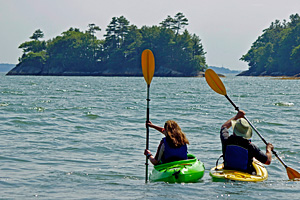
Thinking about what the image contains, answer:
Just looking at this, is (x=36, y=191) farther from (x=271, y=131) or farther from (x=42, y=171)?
(x=271, y=131)

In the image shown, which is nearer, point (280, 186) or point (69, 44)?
point (280, 186)

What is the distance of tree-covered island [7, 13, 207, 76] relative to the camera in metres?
117

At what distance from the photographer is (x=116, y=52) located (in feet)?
403

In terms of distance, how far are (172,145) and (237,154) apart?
0.99 metres

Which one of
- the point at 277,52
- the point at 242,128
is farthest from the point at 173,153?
the point at 277,52

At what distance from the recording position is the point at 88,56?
128500 millimetres

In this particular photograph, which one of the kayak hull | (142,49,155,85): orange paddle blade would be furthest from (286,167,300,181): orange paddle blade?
(142,49,155,85): orange paddle blade

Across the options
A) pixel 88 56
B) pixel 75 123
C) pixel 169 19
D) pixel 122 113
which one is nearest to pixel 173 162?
pixel 75 123

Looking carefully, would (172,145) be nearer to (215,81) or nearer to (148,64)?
(148,64)

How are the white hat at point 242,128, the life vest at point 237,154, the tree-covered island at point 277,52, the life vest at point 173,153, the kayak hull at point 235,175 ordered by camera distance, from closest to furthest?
the white hat at point 242,128 → the life vest at point 237,154 → the kayak hull at point 235,175 → the life vest at point 173,153 → the tree-covered island at point 277,52

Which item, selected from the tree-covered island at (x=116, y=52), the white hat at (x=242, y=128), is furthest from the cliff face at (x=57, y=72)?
the white hat at (x=242, y=128)

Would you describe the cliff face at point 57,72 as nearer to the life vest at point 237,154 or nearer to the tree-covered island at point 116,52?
the tree-covered island at point 116,52

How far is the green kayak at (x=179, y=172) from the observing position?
733 cm

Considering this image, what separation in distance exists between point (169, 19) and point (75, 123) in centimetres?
10292
